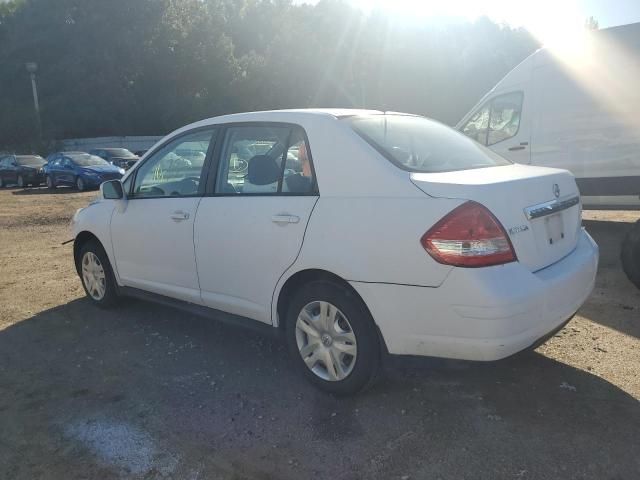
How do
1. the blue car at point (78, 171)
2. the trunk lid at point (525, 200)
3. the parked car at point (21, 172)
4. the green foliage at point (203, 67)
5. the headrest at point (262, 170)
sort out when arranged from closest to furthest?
the trunk lid at point (525, 200)
the headrest at point (262, 170)
the blue car at point (78, 171)
the parked car at point (21, 172)
the green foliage at point (203, 67)

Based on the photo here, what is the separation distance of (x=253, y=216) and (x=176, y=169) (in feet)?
3.82

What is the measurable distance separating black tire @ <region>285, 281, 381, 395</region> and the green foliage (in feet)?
147

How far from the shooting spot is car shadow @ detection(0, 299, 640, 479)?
2.84 m

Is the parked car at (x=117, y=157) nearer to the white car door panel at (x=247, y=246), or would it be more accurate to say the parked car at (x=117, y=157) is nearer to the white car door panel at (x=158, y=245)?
the white car door panel at (x=158, y=245)

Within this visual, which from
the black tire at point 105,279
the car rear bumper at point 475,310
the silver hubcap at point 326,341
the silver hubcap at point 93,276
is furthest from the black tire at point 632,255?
the silver hubcap at point 93,276

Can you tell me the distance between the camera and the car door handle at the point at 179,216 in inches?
165

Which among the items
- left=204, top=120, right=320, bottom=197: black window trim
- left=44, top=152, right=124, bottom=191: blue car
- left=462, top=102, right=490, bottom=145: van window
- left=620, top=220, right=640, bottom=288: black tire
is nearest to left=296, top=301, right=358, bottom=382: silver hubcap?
left=204, top=120, right=320, bottom=197: black window trim

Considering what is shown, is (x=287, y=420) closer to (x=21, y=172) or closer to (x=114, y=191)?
(x=114, y=191)

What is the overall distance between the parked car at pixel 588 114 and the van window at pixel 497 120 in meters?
0.03

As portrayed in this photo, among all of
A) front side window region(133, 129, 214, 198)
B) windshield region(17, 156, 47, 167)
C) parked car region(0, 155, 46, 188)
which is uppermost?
→ front side window region(133, 129, 214, 198)

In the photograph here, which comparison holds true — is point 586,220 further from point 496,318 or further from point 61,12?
point 61,12

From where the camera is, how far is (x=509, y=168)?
366 centimetres

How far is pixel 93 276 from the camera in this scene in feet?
18.0

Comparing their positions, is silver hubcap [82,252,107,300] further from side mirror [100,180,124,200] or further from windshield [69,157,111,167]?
windshield [69,157,111,167]
